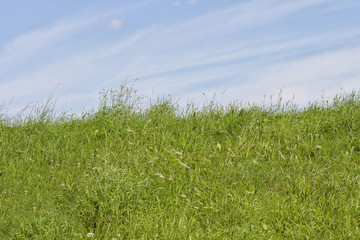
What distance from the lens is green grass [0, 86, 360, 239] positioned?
4273mm

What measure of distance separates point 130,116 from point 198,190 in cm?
271

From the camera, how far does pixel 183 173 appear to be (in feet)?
16.7

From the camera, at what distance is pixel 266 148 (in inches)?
229

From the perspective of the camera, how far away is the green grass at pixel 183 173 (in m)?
4.27

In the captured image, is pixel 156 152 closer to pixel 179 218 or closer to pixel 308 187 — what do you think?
pixel 179 218

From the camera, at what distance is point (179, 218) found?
4.39 meters

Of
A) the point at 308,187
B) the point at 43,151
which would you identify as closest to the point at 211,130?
the point at 308,187

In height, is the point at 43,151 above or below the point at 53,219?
above

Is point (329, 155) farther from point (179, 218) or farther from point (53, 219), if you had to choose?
point (53, 219)

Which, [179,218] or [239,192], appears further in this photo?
[239,192]

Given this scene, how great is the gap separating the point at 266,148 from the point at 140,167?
6.61ft

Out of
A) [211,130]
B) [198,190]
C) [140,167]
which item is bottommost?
[198,190]

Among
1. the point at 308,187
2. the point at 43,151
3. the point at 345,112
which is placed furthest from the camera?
the point at 345,112

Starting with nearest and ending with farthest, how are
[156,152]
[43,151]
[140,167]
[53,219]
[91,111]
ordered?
[53,219] < [140,167] < [156,152] < [43,151] < [91,111]
